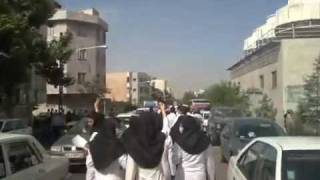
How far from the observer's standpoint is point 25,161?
897 cm

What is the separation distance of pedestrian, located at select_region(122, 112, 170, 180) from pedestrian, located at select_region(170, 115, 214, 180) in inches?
73.1

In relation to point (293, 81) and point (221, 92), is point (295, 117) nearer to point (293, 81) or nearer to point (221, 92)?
point (293, 81)

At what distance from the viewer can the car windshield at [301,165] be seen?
6484 millimetres

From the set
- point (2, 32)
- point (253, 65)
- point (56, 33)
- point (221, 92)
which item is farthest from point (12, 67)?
point (56, 33)

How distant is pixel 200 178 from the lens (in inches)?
344

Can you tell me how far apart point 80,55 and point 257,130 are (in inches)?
2514

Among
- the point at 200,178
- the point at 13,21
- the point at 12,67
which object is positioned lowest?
the point at 200,178

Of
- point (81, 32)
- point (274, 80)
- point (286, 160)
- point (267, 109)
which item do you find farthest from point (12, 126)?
point (81, 32)

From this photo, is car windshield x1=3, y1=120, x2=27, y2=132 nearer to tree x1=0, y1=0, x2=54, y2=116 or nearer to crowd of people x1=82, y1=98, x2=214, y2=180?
tree x1=0, y1=0, x2=54, y2=116

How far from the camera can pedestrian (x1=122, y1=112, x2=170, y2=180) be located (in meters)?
6.79

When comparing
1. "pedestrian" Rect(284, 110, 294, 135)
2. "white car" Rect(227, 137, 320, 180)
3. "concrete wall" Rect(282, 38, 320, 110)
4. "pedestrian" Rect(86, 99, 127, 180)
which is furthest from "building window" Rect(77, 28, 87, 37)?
"white car" Rect(227, 137, 320, 180)

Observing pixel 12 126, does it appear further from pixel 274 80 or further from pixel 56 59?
pixel 274 80

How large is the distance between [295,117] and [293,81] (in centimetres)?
894

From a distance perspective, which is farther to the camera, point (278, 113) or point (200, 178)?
point (278, 113)
